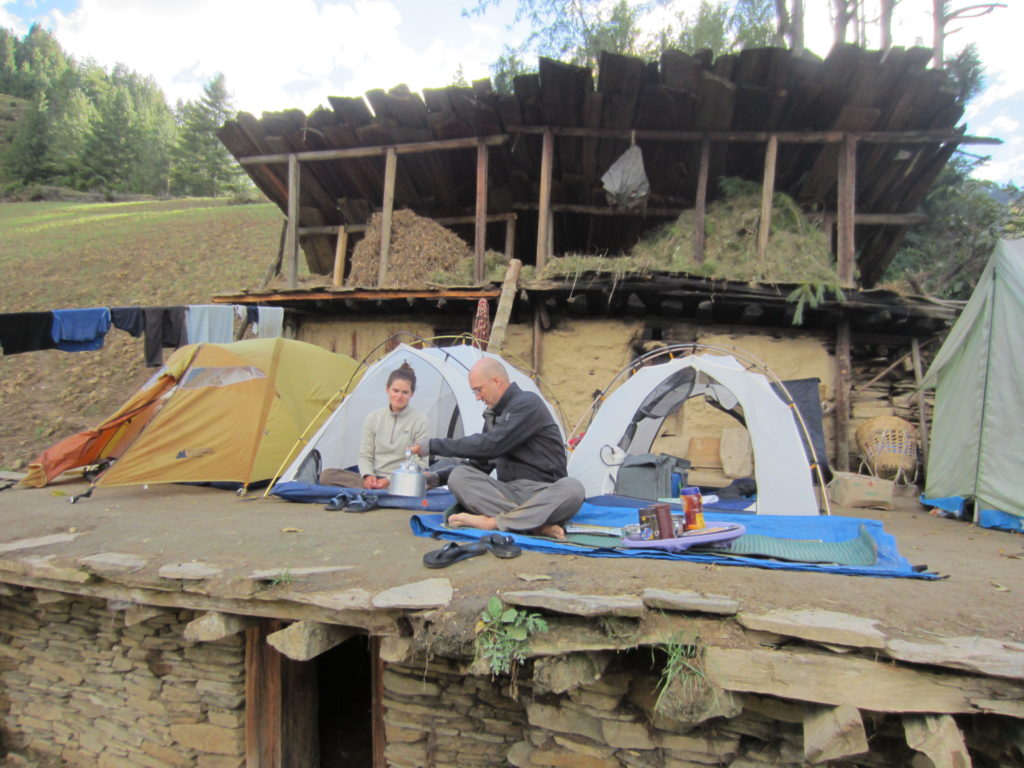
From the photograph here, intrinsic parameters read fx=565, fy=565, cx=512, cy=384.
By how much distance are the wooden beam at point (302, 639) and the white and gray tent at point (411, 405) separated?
3.05m

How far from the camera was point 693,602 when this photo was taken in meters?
2.59

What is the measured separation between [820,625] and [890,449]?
6745 mm

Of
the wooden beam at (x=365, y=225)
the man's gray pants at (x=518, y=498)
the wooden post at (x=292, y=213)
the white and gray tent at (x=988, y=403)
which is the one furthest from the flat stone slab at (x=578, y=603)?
the wooden beam at (x=365, y=225)

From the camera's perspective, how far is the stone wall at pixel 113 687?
383cm

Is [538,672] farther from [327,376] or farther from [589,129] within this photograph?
[589,129]

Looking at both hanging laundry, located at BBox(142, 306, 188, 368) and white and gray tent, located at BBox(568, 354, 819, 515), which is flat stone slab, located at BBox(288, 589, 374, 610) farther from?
hanging laundry, located at BBox(142, 306, 188, 368)

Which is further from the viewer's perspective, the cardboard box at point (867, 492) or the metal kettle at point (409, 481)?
the cardboard box at point (867, 492)

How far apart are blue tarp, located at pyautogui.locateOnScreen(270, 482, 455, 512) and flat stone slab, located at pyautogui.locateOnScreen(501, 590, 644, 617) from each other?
8.61ft

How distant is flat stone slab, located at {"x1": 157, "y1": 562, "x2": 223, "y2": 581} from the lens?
3.26m

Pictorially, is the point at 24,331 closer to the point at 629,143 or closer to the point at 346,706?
the point at 346,706

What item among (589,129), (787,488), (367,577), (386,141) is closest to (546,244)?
(589,129)

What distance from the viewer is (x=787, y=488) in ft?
15.9

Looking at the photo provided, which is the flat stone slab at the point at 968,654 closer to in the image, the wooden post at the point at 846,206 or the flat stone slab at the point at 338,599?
the flat stone slab at the point at 338,599

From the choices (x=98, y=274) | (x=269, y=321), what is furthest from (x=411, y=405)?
(x=98, y=274)
